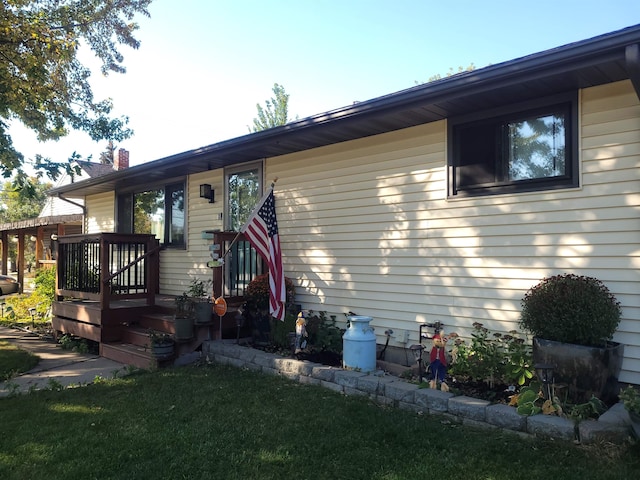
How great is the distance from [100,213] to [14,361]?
544 cm

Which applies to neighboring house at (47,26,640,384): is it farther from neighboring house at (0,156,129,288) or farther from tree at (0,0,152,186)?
neighboring house at (0,156,129,288)

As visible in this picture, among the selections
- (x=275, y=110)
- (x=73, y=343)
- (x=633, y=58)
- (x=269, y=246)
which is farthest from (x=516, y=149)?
(x=275, y=110)

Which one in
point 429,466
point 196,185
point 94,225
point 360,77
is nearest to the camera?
point 429,466

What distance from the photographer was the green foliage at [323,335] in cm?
555

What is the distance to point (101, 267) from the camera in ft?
21.7

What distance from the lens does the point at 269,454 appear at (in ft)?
10.5

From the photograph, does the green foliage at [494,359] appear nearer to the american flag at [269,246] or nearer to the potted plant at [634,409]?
the potted plant at [634,409]

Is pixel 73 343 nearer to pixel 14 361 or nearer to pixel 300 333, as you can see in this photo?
pixel 14 361

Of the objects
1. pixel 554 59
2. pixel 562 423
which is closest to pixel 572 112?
pixel 554 59

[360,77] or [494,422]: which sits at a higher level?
[360,77]

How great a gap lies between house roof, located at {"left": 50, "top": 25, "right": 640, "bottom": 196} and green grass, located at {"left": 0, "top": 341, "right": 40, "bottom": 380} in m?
3.58

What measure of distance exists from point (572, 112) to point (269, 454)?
386 centimetres

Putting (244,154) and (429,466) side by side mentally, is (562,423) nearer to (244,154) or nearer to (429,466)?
(429,466)

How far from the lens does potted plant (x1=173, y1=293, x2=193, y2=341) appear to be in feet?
19.2
